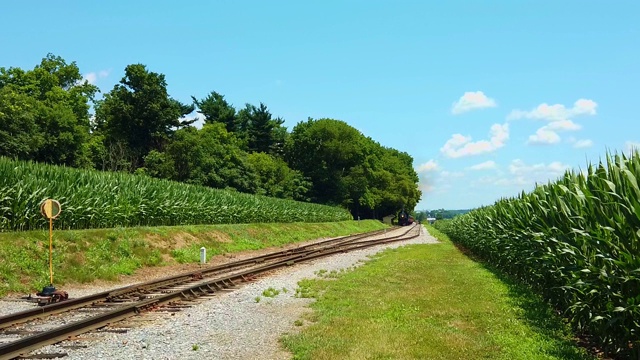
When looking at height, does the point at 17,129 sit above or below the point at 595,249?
above

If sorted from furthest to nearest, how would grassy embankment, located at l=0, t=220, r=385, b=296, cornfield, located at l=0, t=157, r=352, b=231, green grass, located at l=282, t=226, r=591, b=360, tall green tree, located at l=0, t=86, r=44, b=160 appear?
1. tall green tree, located at l=0, t=86, r=44, b=160
2. cornfield, located at l=0, t=157, r=352, b=231
3. grassy embankment, located at l=0, t=220, r=385, b=296
4. green grass, located at l=282, t=226, r=591, b=360

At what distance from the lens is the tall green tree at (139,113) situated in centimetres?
5688

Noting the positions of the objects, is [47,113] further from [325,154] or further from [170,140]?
[325,154]

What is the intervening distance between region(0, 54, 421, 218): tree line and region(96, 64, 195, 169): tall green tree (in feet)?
0.36

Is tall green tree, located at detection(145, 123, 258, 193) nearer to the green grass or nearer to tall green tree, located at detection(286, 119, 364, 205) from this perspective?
tall green tree, located at detection(286, 119, 364, 205)

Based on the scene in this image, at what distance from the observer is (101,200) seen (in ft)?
68.7

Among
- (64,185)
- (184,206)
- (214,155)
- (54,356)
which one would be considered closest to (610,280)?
(54,356)

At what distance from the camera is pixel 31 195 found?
16.8m

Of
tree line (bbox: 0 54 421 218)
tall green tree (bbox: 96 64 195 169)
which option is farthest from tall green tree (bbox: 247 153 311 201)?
tall green tree (bbox: 96 64 195 169)

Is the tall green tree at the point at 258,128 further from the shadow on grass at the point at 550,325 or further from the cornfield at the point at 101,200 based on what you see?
the shadow on grass at the point at 550,325

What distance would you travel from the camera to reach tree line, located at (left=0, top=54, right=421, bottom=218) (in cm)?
4569

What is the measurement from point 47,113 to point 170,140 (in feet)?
46.7

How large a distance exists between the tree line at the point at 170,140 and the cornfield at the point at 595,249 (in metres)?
30.5

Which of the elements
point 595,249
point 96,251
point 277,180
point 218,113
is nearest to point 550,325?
point 595,249
